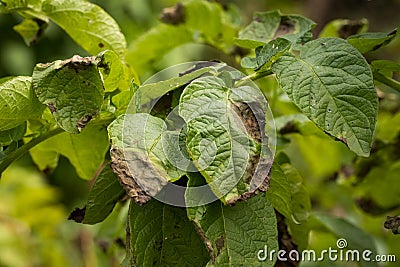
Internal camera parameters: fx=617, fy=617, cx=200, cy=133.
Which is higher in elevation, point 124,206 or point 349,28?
point 349,28

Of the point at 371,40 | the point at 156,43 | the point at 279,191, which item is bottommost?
the point at 156,43

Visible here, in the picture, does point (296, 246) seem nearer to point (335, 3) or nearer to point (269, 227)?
point (269, 227)

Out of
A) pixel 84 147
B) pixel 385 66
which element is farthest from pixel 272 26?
pixel 84 147

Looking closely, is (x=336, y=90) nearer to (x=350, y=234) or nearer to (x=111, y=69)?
(x=111, y=69)

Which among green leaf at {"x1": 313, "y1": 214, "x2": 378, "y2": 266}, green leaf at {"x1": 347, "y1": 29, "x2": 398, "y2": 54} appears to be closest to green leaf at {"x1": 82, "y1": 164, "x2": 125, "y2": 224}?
green leaf at {"x1": 347, "y1": 29, "x2": 398, "y2": 54}

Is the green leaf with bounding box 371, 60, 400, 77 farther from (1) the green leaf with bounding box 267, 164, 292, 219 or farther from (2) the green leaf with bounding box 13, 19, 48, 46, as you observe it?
(2) the green leaf with bounding box 13, 19, 48, 46

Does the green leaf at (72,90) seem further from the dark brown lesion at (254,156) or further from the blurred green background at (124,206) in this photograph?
the blurred green background at (124,206)

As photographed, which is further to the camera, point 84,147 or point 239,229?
point 84,147

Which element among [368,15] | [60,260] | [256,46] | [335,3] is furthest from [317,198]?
[368,15]
